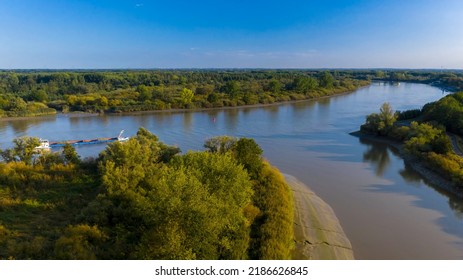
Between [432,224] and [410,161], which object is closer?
[432,224]

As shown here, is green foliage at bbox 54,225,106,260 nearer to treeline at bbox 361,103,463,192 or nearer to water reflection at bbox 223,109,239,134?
treeline at bbox 361,103,463,192

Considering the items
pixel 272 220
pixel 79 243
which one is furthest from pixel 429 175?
pixel 79 243

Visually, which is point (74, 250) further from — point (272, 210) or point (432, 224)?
point (432, 224)

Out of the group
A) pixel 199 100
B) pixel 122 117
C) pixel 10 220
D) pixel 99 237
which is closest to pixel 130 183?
pixel 99 237

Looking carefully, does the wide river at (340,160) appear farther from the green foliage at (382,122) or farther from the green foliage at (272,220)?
the green foliage at (272,220)

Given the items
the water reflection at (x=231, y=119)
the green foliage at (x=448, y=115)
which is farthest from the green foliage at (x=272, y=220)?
the green foliage at (x=448, y=115)

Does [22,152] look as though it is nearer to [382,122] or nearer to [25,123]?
[25,123]

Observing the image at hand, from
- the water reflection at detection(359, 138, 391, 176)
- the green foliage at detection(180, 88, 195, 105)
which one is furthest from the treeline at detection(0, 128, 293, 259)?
the green foliage at detection(180, 88, 195, 105)
